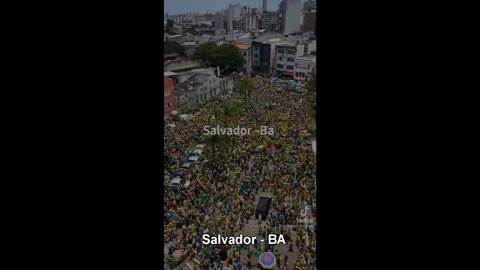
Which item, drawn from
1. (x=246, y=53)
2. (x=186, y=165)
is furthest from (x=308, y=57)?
(x=186, y=165)

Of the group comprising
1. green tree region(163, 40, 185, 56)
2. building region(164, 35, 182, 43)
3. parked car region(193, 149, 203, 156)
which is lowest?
parked car region(193, 149, 203, 156)

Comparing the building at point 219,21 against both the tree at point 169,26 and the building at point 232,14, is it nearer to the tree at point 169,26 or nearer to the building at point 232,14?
the building at point 232,14

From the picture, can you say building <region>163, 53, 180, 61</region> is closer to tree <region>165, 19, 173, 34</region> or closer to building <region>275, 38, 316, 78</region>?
tree <region>165, 19, 173, 34</region>

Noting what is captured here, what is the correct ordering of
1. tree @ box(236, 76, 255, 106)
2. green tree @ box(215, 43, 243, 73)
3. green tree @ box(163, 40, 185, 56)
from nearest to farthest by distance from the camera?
green tree @ box(163, 40, 185, 56), green tree @ box(215, 43, 243, 73), tree @ box(236, 76, 255, 106)

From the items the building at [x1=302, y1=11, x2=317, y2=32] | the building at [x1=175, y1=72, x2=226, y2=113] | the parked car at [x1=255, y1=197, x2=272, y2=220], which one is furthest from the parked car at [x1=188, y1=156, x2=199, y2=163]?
the building at [x1=302, y1=11, x2=317, y2=32]

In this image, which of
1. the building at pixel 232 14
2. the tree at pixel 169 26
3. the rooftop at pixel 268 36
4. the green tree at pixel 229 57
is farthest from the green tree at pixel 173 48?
the rooftop at pixel 268 36
